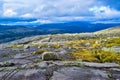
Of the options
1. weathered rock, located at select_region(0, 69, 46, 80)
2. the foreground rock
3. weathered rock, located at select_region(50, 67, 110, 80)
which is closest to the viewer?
weathered rock, located at select_region(50, 67, 110, 80)

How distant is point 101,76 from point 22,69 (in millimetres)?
13953

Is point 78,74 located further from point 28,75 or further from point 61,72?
point 28,75

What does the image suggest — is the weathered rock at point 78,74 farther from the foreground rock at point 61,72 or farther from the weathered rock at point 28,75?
the weathered rock at point 28,75

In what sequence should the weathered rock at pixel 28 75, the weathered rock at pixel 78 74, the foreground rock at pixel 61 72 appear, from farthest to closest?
the weathered rock at pixel 28 75 < the foreground rock at pixel 61 72 < the weathered rock at pixel 78 74

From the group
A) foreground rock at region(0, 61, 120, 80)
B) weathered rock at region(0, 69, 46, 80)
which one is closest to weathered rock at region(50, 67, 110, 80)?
foreground rock at region(0, 61, 120, 80)

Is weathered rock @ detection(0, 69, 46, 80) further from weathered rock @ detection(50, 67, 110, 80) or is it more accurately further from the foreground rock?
weathered rock @ detection(50, 67, 110, 80)

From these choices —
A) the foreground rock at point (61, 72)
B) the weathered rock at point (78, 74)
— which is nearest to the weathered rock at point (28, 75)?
the foreground rock at point (61, 72)

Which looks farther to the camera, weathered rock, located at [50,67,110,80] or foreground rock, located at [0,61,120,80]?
foreground rock, located at [0,61,120,80]

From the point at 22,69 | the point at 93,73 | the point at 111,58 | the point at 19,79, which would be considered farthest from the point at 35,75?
the point at 111,58

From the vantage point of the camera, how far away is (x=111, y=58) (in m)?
68.2

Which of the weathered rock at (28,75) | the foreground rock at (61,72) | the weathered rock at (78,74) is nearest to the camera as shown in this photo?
the weathered rock at (78,74)

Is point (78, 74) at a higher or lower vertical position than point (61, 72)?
lower

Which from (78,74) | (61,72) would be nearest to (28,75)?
(61,72)

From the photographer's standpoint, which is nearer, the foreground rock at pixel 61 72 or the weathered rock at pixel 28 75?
the foreground rock at pixel 61 72
